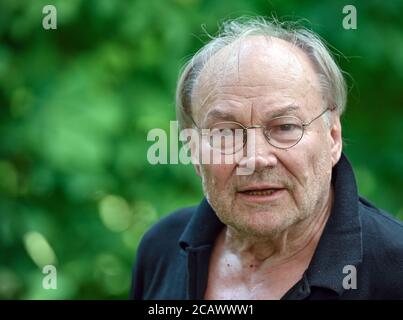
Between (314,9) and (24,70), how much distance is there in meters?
1.26

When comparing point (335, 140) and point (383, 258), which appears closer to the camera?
point (383, 258)

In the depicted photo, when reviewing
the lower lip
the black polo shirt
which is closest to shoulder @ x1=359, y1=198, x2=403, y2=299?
the black polo shirt

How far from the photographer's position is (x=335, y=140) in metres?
1.86

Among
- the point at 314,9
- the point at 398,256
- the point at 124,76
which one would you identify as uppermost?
the point at 314,9

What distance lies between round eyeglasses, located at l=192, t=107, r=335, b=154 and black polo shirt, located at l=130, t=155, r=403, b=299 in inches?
8.2

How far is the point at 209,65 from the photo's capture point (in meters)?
1.86

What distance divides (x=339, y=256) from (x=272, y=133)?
1.07ft

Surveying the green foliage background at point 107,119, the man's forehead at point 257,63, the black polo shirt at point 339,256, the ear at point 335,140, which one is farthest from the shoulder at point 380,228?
the green foliage background at point 107,119

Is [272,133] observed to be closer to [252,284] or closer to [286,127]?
[286,127]

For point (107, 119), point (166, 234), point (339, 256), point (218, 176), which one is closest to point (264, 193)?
point (218, 176)

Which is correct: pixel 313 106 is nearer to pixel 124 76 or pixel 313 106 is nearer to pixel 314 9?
pixel 314 9

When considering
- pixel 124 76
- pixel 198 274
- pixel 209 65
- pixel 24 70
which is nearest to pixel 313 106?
pixel 209 65
